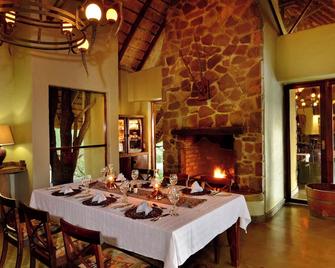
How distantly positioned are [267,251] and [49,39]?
4170 mm

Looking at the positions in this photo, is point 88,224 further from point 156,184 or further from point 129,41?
point 129,41

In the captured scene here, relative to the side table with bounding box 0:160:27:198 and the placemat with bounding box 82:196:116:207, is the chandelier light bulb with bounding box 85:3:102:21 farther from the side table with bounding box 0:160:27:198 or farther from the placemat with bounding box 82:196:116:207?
the side table with bounding box 0:160:27:198

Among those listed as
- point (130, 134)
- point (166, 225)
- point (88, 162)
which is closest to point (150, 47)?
point (130, 134)

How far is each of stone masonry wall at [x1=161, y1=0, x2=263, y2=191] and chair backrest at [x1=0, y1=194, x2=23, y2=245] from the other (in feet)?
9.82

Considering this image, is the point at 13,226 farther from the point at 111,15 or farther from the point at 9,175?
the point at 111,15

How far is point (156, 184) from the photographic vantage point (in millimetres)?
2801

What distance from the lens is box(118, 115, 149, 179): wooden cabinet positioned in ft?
22.2

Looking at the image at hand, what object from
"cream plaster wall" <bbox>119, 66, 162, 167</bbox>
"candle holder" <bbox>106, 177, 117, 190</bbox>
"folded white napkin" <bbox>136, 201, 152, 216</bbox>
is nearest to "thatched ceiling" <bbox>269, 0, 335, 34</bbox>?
"cream plaster wall" <bbox>119, 66, 162, 167</bbox>

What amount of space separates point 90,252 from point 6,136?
2828 mm

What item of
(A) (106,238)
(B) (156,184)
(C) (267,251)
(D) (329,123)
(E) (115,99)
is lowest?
(C) (267,251)

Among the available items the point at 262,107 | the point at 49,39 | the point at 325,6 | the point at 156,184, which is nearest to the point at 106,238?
the point at 156,184

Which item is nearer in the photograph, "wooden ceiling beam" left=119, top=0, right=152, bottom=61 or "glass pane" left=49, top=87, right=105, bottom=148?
"glass pane" left=49, top=87, right=105, bottom=148

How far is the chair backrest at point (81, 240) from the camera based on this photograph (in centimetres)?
172

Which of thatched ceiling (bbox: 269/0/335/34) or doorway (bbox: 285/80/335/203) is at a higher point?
thatched ceiling (bbox: 269/0/335/34)
